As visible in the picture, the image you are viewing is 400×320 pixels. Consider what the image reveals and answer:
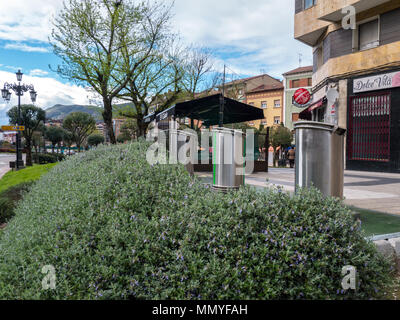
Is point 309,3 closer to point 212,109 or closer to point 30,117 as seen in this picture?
point 212,109

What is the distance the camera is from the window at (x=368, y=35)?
14.9m

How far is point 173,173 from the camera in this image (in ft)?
12.5

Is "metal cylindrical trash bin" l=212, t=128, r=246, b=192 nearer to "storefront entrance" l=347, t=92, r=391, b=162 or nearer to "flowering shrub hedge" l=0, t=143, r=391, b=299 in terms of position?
"flowering shrub hedge" l=0, t=143, r=391, b=299

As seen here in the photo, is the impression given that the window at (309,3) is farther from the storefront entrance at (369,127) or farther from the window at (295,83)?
the window at (295,83)

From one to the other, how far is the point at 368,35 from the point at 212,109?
9.86m

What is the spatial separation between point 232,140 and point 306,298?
2.93 m

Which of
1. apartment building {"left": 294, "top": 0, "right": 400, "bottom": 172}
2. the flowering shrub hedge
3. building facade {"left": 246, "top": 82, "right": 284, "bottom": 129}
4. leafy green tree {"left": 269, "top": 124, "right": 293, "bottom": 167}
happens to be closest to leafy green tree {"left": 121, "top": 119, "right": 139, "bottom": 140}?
apartment building {"left": 294, "top": 0, "right": 400, "bottom": 172}

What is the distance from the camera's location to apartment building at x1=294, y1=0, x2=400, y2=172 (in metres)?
13.8

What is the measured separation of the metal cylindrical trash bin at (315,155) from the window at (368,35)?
14652 mm

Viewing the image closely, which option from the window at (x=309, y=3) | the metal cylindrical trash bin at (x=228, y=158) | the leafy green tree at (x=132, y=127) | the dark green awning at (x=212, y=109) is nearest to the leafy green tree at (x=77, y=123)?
the leafy green tree at (x=132, y=127)

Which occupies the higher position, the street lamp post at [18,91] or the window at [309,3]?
the window at [309,3]

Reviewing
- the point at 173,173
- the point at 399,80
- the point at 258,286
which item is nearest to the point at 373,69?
the point at 399,80

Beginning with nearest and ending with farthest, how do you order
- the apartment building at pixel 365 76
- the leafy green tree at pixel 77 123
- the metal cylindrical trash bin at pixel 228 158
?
1. the metal cylindrical trash bin at pixel 228 158
2. the apartment building at pixel 365 76
3. the leafy green tree at pixel 77 123
